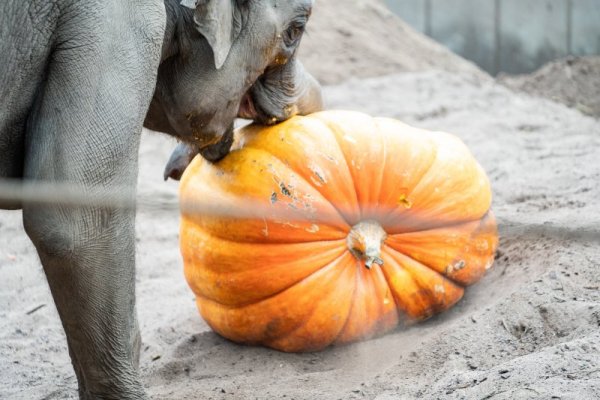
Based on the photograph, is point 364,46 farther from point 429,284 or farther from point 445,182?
point 429,284

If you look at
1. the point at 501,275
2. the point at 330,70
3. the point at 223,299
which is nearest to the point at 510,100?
the point at 330,70

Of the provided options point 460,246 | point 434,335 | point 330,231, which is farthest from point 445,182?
point 434,335

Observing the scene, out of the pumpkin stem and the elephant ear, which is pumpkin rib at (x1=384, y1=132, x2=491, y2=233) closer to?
the pumpkin stem

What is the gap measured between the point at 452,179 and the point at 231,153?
97 cm

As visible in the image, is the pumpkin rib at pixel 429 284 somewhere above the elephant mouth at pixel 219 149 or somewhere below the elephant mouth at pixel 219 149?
below

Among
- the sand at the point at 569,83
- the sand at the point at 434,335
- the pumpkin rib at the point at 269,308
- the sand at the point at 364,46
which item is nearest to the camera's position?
the sand at the point at 434,335

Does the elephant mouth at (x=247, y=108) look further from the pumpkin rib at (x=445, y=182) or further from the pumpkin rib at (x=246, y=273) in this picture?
the pumpkin rib at (x=445, y=182)

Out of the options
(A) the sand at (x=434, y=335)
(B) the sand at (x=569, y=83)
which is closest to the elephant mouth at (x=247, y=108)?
(A) the sand at (x=434, y=335)

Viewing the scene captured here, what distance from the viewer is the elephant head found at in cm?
377

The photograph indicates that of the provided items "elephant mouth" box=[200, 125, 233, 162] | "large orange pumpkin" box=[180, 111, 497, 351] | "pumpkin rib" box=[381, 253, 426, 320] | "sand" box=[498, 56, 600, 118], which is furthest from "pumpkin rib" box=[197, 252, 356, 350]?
"sand" box=[498, 56, 600, 118]

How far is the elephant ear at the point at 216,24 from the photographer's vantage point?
145 inches

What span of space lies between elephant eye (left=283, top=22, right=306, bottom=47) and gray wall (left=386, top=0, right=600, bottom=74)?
27.5ft

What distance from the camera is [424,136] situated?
446 centimetres

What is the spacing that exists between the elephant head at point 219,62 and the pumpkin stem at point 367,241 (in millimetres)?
651
